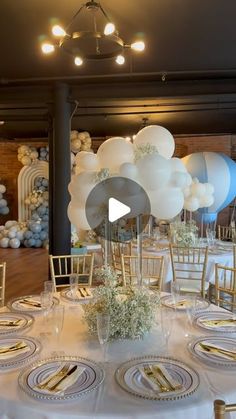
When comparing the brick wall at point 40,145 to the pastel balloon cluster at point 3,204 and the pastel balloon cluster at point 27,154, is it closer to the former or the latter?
the pastel balloon cluster at point 3,204

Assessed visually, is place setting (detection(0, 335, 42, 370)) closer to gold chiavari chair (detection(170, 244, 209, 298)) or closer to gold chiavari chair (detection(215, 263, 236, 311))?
gold chiavari chair (detection(215, 263, 236, 311))

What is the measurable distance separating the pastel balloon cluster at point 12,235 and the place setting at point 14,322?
28.3ft

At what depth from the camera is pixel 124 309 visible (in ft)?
6.33

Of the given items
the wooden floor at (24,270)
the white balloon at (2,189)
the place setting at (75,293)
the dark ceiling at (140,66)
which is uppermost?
the dark ceiling at (140,66)

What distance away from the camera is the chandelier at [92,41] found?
10.4ft

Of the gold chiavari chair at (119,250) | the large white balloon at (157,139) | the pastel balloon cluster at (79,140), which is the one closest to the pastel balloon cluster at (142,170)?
the large white balloon at (157,139)

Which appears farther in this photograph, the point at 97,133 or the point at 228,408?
the point at 97,133

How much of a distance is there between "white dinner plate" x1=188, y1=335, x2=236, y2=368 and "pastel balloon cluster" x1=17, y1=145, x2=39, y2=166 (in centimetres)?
997

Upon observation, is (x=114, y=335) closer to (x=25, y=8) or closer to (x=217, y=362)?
(x=217, y=362)

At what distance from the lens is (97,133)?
32.5ft

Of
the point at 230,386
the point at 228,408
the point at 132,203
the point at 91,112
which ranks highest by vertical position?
the point at 91,112

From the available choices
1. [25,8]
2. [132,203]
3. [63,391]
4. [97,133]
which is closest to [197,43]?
[25,8]

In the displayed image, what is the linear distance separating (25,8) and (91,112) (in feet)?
13.1
